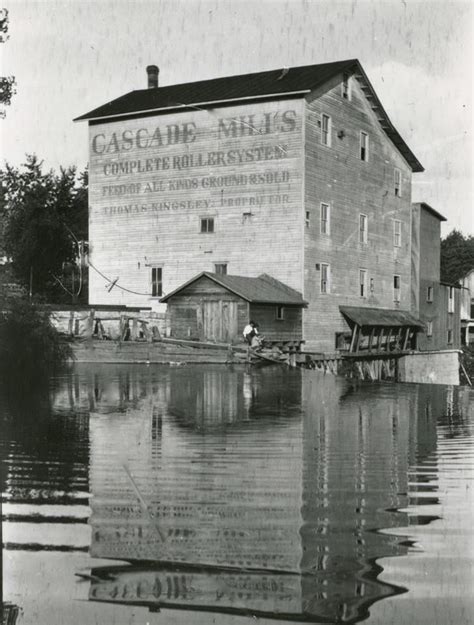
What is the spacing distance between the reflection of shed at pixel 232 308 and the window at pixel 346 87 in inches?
412

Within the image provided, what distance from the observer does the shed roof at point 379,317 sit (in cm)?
3928

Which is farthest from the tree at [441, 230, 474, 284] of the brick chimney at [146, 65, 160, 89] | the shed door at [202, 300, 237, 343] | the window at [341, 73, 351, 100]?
the shed door at [202, 300, 237, 343]

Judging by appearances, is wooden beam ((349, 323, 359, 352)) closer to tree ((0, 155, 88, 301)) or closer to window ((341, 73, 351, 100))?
window ((341, 73, 351, 100))

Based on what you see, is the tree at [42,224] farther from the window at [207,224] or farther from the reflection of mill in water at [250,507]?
the reflection of mill in water at [250,507]

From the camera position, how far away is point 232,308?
1347 inches

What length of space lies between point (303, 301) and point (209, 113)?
411 inches

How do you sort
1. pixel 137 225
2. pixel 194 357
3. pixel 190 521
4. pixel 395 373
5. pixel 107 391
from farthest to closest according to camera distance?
1. pixel 395 373
2. pixel 137 225
3. pixel 194 357
4. pixel 107 391
5. pixel 190 521

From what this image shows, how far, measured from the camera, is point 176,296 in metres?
36.1

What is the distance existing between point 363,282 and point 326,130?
853cm

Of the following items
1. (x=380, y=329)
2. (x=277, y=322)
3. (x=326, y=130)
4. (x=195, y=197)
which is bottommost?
(x=380, y=329)

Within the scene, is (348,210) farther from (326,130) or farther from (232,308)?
(232,308)

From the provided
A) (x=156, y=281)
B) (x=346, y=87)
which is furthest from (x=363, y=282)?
(x=156, y=281)

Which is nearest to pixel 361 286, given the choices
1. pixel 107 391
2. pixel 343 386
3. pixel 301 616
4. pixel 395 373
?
pixel 395 373

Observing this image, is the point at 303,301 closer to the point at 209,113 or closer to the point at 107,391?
the point at 209,113
